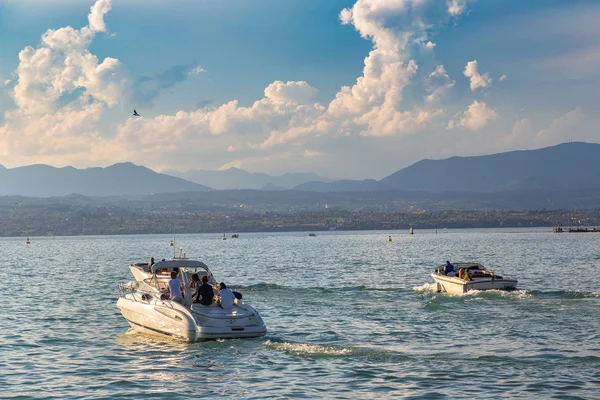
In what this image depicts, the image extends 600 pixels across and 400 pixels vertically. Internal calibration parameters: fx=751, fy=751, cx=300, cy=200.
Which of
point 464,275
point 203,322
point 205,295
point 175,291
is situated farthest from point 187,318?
point 464,275

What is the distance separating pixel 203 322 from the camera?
3006 centimetres

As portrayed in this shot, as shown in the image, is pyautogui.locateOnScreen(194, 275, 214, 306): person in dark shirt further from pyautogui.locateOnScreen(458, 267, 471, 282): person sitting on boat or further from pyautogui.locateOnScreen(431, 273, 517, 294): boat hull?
pyautogui.locateOnScreen(458, 267, 471, 282): person sitting on boat

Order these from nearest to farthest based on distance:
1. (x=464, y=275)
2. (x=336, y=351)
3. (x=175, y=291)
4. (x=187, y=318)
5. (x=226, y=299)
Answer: (x=336, y=351), (x=187, y=318), (x=226, y=299), (x=175, y=291), (x=464, y=275)

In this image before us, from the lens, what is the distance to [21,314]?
43.6 metres

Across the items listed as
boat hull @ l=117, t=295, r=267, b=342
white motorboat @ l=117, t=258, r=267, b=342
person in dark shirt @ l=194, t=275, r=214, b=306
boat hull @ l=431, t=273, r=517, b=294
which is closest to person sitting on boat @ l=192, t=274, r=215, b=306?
person in dark shirt @ l=194, t=275, r=214, b=306

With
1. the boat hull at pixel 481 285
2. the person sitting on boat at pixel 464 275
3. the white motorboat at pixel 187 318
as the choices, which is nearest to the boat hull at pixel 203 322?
the white motorboat at pixel 187 318

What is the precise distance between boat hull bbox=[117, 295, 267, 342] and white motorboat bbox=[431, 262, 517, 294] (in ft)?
69.7

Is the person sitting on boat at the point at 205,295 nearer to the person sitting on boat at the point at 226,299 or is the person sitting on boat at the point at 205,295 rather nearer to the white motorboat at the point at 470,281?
the person sitting on boat at the point at 226,299

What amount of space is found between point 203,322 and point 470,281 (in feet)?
76.7

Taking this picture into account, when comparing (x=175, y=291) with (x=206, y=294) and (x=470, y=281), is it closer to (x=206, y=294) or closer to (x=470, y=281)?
(x=206, y=294)

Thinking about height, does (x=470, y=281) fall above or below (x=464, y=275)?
below

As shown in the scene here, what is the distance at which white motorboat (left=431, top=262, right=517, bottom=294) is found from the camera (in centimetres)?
4762

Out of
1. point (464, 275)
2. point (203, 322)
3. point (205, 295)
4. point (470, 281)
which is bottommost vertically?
point (203, 322)

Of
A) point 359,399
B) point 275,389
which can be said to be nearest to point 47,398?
point 275,389
